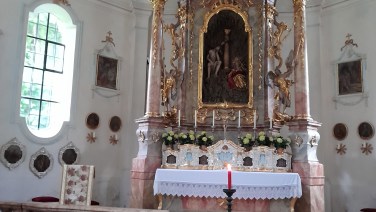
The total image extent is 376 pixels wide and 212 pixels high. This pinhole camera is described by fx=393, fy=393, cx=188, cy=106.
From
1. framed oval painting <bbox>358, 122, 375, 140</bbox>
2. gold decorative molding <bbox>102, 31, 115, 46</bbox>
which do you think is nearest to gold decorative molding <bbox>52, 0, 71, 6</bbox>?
gold decorative molding <bbox>102, 31, 115, 46</bbox>

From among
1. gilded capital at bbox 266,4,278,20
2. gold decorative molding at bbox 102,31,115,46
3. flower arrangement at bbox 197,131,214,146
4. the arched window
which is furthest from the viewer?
gold decorative molding at bbox 102,31,115,46

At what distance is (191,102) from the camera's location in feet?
30.0

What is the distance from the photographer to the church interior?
7.92 m

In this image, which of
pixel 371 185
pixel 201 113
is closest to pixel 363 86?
pixel 371 185

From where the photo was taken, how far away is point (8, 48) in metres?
9.02

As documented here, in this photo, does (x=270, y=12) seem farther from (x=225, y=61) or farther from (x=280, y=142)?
(x=280, y=142)

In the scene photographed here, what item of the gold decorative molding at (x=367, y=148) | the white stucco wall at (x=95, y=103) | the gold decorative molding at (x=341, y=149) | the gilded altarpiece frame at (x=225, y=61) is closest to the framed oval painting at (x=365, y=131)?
the gold decorative molding at (x=367, y=148)

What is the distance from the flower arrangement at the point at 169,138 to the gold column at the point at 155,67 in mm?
534

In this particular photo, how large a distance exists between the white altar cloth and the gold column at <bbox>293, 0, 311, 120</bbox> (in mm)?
1547

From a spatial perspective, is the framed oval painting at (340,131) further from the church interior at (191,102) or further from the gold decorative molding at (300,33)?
the gold decorative molding at (300,33)

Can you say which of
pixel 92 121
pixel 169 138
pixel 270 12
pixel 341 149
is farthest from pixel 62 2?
pixel 341 149

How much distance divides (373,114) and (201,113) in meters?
4.36

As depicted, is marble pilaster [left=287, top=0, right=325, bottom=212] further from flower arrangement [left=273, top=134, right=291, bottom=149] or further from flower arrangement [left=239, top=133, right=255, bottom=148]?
flower arrangement [left=239, top=133, right=255, bottom=148]

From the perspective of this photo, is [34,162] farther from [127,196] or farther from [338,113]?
[338,113]
